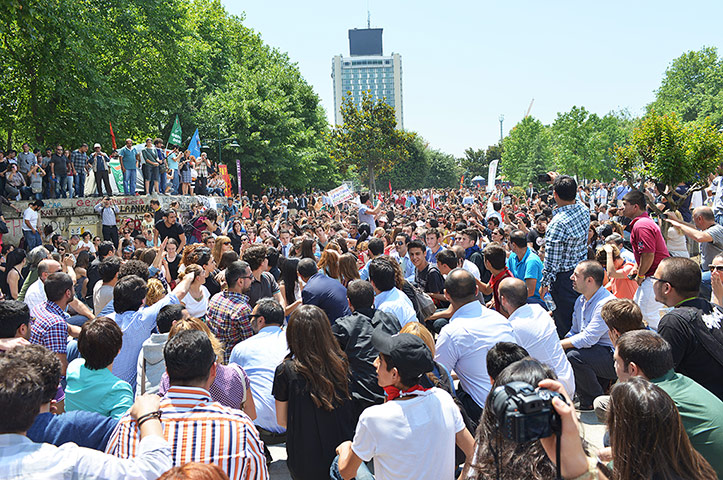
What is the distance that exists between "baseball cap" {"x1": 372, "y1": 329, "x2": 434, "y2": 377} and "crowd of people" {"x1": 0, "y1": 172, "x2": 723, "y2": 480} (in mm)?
11

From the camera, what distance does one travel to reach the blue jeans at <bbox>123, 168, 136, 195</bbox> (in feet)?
59.8

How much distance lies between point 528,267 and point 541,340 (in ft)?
7.66

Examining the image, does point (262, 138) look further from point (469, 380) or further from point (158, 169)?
point (469, 380)

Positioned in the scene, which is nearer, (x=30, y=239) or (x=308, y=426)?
(x=308, y=426)

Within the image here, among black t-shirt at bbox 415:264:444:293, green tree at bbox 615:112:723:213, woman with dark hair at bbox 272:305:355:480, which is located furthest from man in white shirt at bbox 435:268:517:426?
green tree at bbox 615:112:723:213

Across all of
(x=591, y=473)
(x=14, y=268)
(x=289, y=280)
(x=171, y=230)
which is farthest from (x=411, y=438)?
(x=171, y=230)

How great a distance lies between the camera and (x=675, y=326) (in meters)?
3.57

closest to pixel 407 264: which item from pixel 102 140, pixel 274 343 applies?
pixel 274 343

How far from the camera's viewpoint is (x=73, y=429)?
2.67 metres

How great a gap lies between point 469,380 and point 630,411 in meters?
2.08

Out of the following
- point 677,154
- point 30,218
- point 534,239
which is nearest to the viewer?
point 534,239

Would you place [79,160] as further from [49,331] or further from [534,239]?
[49,331]

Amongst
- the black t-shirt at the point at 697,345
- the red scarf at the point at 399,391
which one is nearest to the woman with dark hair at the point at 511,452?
the red scarf at the point at 399,391

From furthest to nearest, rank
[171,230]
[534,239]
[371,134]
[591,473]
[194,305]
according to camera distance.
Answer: [371,134]
[534,239]
[171,230]
[194,305]
[591,473]
